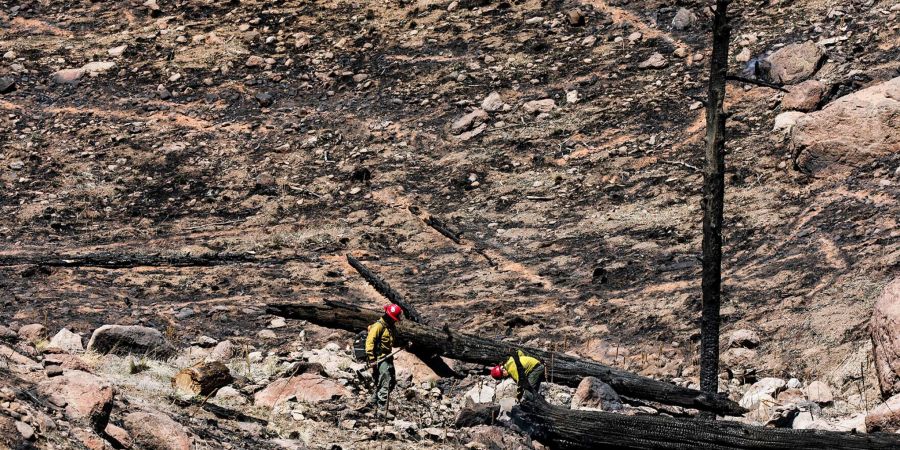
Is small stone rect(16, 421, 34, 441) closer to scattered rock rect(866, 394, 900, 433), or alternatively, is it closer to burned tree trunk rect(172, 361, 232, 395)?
burned tree trunk rect(172, 361, 232, 395)

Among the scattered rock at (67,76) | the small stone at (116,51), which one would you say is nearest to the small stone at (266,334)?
the scattered rock at (67,76)

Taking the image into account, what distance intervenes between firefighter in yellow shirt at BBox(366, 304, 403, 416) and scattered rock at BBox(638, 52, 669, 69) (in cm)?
1096

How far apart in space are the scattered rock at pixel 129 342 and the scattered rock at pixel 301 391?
5.75 ft

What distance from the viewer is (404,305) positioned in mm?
14039

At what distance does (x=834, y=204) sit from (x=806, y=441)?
24.5ft

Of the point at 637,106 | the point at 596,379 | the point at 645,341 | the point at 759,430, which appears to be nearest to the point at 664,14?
the point at 637,106

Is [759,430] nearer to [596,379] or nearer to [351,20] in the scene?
[596,379]

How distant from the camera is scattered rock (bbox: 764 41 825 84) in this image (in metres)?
19.1

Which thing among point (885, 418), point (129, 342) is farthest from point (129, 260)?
point (885, 418)

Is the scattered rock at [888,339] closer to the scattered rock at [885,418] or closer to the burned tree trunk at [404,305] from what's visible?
the scattered rock at [885,418]

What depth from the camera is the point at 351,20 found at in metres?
24.8

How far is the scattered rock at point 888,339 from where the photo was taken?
1074 cm

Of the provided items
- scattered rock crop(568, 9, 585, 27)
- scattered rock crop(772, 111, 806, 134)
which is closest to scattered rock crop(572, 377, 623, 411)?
scattered rock crop(772, 111, 806, 134)

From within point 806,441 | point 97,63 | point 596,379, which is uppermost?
point 806,441
